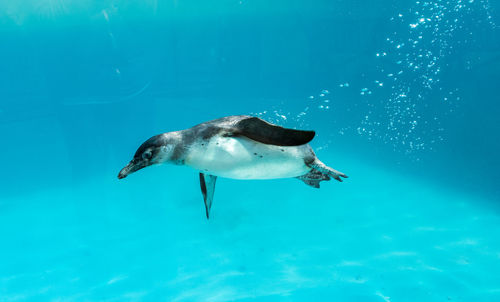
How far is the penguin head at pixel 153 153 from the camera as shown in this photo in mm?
2297

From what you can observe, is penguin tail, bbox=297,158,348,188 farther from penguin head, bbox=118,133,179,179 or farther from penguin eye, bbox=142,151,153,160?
penguin eye, bbox=142,151,153,160

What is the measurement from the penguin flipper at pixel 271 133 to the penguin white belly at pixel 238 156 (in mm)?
136

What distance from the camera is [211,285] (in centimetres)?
732

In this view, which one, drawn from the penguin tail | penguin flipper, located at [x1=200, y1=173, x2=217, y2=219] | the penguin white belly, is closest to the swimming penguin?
the penguin white belly

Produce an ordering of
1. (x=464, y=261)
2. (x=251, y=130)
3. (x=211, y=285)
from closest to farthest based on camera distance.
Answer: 1. (x=251, y=130)
2. (x=211, y=285)
3. (x=464, y=261)

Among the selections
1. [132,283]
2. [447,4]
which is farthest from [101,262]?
[447,4]

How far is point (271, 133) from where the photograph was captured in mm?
2119

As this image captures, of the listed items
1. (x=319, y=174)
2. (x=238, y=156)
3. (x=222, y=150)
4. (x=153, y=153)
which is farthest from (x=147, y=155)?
(x=319, y=174)

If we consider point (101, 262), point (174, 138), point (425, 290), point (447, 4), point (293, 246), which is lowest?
point (425, 290)

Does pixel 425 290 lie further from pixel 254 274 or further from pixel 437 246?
pixel 254 274

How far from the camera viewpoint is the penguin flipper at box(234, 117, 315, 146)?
78.5 inches

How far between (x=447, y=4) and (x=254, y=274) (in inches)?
587

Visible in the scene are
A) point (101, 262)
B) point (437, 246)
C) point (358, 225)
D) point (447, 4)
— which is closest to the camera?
point (437, 246)

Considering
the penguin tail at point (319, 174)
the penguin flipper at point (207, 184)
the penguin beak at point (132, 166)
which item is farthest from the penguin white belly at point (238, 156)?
the penguin flipper at point (207, 184)
